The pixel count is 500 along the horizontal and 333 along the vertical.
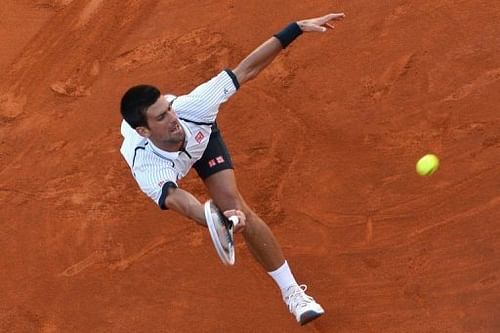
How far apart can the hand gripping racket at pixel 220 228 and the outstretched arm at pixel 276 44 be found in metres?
1.40

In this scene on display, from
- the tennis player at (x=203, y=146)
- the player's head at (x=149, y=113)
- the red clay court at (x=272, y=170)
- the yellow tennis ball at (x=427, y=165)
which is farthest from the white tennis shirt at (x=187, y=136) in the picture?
the yellow tennis ball at (x=427, y=165)

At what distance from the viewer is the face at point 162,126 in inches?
277

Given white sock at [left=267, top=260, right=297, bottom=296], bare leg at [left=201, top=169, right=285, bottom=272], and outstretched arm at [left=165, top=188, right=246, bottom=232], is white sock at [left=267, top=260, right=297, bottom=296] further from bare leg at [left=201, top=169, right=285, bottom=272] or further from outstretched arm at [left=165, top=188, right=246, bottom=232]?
outstretched arm at [left=165, top=188, right=246, bottom=232]

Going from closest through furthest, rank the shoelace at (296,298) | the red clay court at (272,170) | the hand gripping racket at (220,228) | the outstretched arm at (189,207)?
the hand gripping racket at (220,228) < the outstretched arm at (189,207) < the shoelace at (296,298) < the red clay court at (272,170)

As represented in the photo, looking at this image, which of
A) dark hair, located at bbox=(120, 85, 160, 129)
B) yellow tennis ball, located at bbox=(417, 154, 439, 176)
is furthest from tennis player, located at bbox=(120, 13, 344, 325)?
yellow tennis ball, located at bbox=(417, 154, 439, 176)

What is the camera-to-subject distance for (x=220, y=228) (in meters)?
6.56

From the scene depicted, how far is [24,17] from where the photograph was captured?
436 inches

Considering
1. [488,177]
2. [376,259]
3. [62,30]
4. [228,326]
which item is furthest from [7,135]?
[488,177]

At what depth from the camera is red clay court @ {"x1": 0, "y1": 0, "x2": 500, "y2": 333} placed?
811 centimetres

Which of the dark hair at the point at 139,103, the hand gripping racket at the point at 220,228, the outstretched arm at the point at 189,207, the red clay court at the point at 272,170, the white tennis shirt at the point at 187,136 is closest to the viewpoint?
the hand gripping racket at the point at 220,228

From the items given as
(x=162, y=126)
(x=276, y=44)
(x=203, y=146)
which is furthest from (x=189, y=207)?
(x=276, y=44)

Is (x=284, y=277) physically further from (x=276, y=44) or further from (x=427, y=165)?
(x=276, y=44)

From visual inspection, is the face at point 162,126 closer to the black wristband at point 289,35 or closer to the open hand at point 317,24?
the black wristband at point 289,35

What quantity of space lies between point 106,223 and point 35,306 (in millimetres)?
1012
